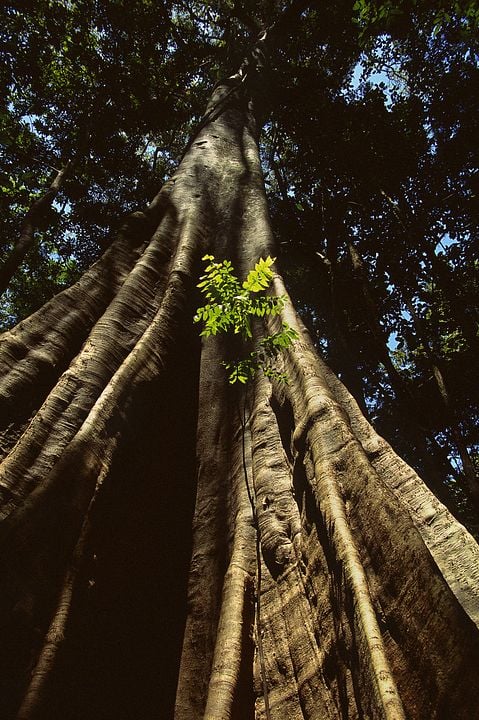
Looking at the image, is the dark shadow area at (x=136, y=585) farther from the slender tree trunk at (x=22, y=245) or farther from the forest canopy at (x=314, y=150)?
the forest canopy at (x=314, y=150)

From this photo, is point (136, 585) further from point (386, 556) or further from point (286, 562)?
point (386, 556)

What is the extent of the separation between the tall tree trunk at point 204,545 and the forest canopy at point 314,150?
4832 mm

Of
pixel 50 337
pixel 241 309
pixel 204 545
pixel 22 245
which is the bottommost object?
pixel 204 545

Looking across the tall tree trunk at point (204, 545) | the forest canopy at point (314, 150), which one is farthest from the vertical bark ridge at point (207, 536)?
the forest canopy at point (314, 150)

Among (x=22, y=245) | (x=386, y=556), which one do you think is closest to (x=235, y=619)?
(x=386, y=556)

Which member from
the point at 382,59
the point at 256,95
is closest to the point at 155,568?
the point at 256,95

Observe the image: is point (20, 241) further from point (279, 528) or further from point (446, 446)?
point (446, 446)

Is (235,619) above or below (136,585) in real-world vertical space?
below

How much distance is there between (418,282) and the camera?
9.28 metres

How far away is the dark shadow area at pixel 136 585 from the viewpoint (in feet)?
4.68

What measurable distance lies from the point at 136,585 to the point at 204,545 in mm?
303

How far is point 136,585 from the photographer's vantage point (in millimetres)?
1709

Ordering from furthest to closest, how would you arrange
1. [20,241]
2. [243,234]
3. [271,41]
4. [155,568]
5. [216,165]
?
1. [271,41]
2. [20,241]
3. [216,165]
4. [243,234]
5. [155,568]

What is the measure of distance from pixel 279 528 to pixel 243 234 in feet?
8.15
